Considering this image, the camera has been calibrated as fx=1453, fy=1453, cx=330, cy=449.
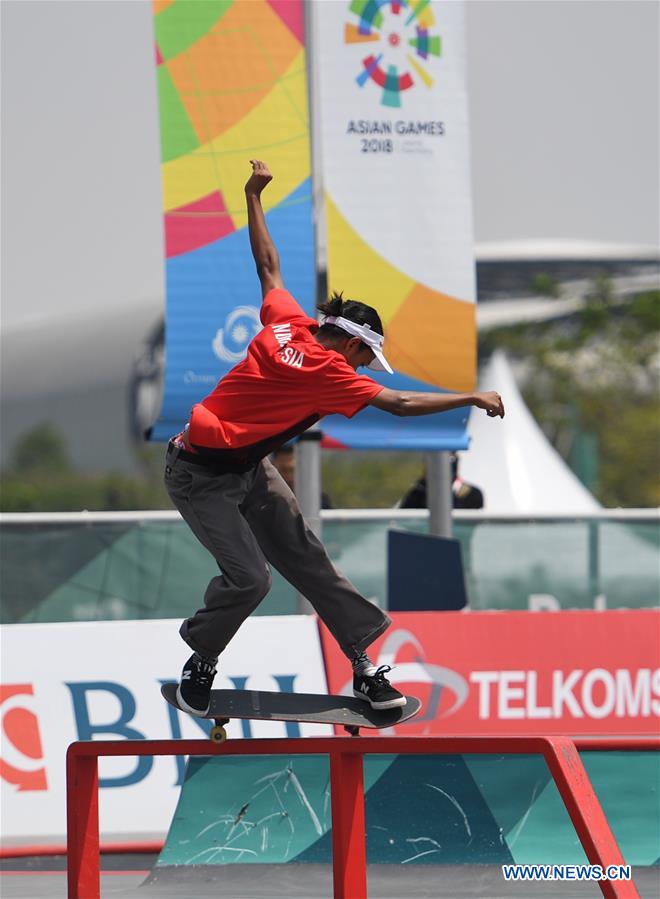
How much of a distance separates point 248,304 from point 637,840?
3987 mm

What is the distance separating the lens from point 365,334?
589cm

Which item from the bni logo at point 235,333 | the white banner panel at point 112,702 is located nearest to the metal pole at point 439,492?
the bni logo at point 235,333

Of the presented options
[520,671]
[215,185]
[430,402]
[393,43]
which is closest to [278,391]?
[430,402]

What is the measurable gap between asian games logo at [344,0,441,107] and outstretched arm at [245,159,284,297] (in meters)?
3.75

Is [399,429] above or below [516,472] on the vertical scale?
above

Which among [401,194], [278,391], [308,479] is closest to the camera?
[278,391]

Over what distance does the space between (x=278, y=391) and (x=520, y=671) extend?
11.1 feet

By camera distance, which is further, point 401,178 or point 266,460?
point 401,178

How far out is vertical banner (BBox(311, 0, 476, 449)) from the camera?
31.4 ft

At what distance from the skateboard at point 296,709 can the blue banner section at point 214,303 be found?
321 cm

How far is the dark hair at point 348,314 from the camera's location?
590 cm

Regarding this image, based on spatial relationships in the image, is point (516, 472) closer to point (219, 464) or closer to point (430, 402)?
point (219, 464)

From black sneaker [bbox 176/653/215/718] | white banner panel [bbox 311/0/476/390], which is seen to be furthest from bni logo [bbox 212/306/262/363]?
black sneaker [bbox 176/653/215/718]

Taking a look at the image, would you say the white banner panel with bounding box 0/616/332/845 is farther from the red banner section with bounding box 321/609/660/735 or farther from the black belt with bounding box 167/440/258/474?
the black belt with bounding box 167/440/258/474
